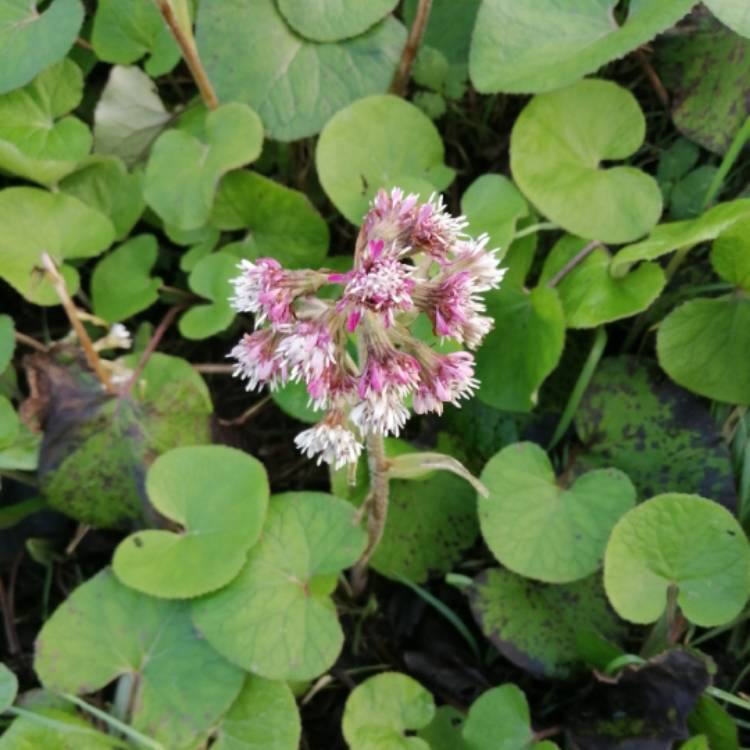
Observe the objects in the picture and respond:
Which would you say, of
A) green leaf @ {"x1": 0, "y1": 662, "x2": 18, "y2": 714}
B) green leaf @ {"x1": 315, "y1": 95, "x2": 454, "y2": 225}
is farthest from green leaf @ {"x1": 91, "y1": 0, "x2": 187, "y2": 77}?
green leaf @ {"x1": 0, "y1": 662, "x2": 18, "y2": 714}

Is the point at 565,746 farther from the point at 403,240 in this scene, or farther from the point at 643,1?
the point at 643,1

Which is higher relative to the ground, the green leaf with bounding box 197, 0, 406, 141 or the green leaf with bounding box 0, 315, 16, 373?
the green leaf with bounding box 197, 0, 406, 141

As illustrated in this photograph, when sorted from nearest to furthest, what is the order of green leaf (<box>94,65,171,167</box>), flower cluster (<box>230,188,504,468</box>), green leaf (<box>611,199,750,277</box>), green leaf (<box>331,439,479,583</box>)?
1. flower cluster (<box>230,188,504,468</box>)
2. green leaf (<box>611,199,750,277</box>)
3. green leaf (<box>331,439,479,583</box>)
4. green leaf (<box>94,65,171,167</box>)

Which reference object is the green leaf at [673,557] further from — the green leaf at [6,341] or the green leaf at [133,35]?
the green leaf at [133,35]

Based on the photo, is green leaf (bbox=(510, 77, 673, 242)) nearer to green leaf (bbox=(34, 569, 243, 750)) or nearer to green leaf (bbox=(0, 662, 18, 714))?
green leaf (bbox=(34, 569, 243, 750))

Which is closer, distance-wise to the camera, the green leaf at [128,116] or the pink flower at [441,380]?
the pink flower at [441,380]

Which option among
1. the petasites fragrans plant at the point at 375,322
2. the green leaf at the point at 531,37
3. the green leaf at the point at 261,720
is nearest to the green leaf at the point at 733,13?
the green leaf at the point at 531,37
